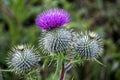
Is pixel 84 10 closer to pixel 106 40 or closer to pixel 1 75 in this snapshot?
pixel 106 40

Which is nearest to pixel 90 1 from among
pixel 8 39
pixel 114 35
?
pixel 114 35

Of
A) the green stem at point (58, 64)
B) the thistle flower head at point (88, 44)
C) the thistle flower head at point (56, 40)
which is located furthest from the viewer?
the thistle flower head at point (88, 44)

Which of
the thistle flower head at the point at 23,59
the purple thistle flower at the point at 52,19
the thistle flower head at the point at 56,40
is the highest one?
the purple thistle flower at the point at 52,19

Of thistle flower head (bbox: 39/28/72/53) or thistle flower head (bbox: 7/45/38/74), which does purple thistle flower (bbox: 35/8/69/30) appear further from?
thistle flower head (bbox: 7/45/38/74)

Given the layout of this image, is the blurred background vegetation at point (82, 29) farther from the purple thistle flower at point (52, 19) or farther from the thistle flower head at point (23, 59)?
the purple thistle flower at point (52, 19)

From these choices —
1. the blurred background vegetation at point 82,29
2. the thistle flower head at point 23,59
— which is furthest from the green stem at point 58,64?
the blurred background vegetation at point 82,29

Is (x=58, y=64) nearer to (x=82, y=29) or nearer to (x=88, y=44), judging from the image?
(x=88, y=44)

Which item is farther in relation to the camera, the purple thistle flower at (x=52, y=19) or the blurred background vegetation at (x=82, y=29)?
the blurred background vegetation at (x=82, y=29)

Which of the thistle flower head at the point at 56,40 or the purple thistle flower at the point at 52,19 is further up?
the purple thistle flower at the point at 52,19

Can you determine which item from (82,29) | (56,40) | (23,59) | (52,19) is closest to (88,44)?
(56,40)
